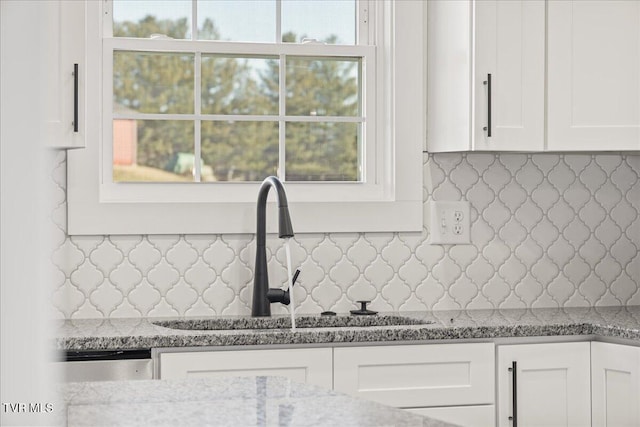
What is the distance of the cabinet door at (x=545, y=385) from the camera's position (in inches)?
101

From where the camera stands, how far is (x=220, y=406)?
119 centimetres

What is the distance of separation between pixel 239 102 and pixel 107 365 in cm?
114

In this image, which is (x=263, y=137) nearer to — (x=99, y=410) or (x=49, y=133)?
(x=99, y=410)

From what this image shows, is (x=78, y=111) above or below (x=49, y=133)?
above

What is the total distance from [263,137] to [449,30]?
2.49ft

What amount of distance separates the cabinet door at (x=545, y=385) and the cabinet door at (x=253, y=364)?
0.55 meters

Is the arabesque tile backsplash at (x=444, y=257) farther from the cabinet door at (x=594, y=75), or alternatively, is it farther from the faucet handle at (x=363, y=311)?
the cabinet door at (x=594, y=75)

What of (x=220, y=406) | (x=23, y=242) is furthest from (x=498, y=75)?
(x=23, y=242)

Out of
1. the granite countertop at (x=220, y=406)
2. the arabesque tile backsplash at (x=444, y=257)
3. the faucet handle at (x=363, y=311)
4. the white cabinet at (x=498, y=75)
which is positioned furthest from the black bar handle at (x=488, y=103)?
the granite countertop at (x=220, y=406)

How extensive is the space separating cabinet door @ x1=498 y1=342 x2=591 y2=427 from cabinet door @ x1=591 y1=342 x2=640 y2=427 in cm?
2

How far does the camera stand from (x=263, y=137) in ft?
10.1

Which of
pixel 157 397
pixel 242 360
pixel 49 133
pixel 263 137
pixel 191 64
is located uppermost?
pixel 191 64

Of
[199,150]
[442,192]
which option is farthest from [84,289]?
[442,192]

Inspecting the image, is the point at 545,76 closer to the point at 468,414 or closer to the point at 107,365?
the point at 468,414
